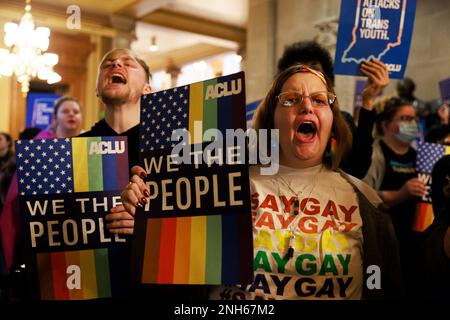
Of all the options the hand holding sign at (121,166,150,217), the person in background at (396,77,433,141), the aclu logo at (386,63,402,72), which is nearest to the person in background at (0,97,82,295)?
the hand holding sign at (121,166,150,217)

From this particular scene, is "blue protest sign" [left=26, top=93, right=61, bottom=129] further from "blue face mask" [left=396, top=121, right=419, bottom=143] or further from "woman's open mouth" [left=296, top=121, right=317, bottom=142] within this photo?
"woman's open mouth" [left=296, top=121, right=317, bottom=142]

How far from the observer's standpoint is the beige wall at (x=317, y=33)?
2256 mm

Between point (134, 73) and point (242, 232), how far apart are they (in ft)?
2.08

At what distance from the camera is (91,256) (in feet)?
3.71

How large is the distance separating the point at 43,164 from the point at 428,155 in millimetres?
1334

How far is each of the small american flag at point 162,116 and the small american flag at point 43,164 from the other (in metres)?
0.20

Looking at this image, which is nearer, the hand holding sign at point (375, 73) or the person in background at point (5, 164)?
the hand holding sign at point (375, 73)

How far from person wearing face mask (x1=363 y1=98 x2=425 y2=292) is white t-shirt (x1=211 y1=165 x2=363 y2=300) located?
86 cm

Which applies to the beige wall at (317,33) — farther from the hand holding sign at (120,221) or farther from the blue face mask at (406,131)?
the hand holding sign at (120,221)

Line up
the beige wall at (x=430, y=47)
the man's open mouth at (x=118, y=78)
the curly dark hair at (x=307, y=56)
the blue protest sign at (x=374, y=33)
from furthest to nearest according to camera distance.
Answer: the beige wall at (x=430, y=47) < the curly dark hair at (x=307, y=56) < the blue protest sign at (x=374, y=33) < the man's open mouth at (x=118, y=78)

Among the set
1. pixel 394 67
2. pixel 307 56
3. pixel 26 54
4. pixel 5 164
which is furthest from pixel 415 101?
pixel 26 54

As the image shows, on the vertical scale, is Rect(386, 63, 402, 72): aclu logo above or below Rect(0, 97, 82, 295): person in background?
above

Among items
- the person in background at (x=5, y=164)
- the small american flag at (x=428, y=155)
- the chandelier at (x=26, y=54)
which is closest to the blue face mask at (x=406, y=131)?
the small american flag at (x=428, y=155)

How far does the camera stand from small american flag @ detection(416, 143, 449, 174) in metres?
1.83
